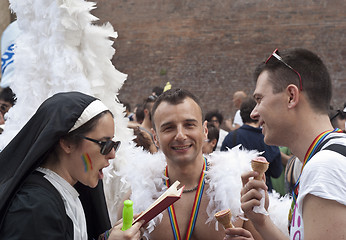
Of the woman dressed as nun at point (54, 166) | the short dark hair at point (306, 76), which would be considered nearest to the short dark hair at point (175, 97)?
the woman dressed as nun at point (54, 166)

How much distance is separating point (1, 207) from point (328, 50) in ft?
40.8

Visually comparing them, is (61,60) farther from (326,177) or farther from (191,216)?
(326,177)

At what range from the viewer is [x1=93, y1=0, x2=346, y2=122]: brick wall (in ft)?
42.4

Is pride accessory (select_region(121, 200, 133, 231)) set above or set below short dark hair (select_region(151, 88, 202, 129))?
below

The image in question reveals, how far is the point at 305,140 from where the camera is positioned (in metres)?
1.92

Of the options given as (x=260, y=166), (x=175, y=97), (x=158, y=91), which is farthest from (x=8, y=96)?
(x=260, y=166)

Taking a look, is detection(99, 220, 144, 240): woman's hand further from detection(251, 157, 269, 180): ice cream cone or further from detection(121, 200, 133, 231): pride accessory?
detection(251, 157, 269, 180): ice cream cone

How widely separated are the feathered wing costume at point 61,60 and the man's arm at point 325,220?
6.89 ft

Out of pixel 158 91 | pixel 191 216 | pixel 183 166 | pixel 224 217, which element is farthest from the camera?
pixel 158 91

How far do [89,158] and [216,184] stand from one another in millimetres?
966

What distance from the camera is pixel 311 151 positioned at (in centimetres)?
186

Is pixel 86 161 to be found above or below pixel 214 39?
above

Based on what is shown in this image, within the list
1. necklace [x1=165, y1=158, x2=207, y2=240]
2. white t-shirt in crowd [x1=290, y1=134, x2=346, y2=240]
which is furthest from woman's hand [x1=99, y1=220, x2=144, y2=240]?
white t-shirt in crowd [x1=290, y1=134, x2=346, y2=240]

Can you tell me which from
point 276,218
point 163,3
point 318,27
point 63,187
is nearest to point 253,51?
point 318,27
